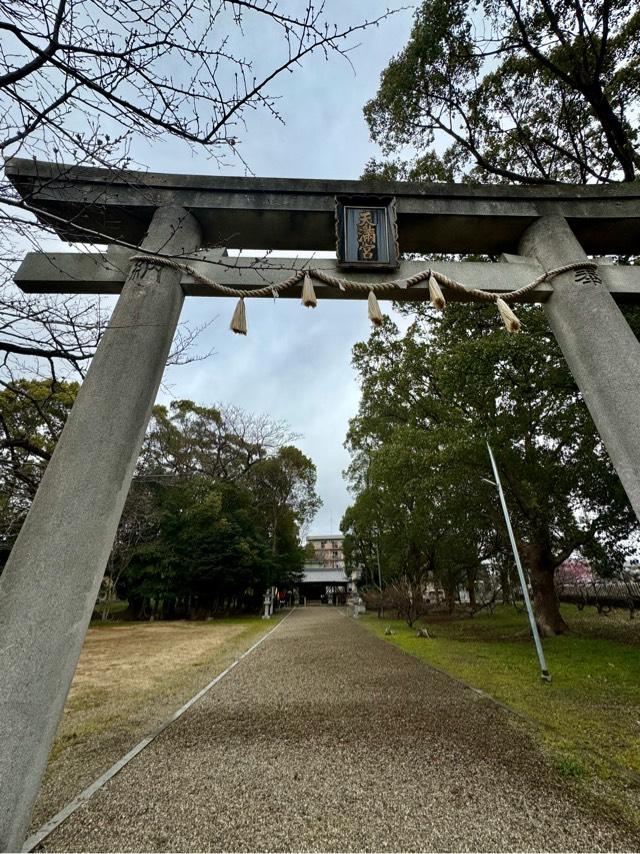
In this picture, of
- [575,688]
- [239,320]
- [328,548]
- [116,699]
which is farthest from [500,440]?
[328,548]

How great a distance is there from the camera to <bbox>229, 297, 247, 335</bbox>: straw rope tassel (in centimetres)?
303

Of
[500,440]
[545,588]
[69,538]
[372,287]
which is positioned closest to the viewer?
[69,538]

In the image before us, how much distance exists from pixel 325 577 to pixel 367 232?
44158mm

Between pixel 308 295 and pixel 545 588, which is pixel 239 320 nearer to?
pixel 308 295

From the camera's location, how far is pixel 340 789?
2740 millimetres

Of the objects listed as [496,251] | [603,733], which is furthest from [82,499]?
[603,733]

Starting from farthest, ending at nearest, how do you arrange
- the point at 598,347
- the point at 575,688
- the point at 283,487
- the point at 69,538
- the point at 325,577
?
the point at 325,577, the point at 283,487, the point at 575,688, the point at 598,347, the point at 69,538

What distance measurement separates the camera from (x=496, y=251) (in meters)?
3.85

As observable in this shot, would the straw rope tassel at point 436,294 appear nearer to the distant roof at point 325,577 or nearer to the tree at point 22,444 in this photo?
the tree at point 22,444

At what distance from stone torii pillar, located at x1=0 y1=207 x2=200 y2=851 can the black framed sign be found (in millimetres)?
1483

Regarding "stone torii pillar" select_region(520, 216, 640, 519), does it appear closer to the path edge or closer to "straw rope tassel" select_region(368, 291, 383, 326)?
"straw rope tassel" select_region(368, 291, 383, 326)

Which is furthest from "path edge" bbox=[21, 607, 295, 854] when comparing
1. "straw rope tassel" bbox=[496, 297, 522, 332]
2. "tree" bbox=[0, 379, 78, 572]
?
"straw rope tassel" bbox=[496, 297, 522, 332]

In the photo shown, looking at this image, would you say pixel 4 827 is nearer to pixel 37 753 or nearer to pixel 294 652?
pixel 37 753

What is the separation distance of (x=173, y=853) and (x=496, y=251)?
5.17 m
